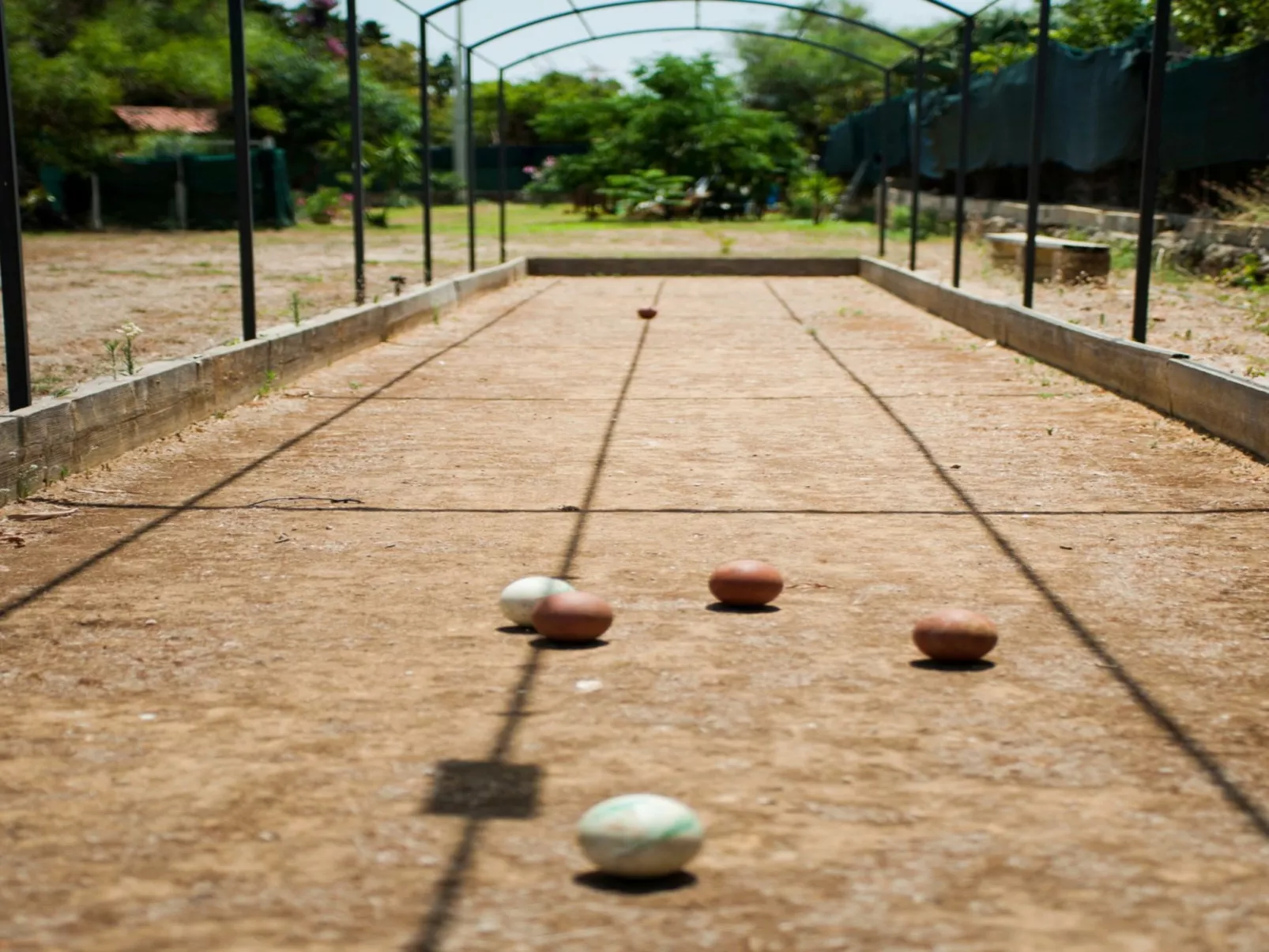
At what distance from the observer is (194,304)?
58.7 ft

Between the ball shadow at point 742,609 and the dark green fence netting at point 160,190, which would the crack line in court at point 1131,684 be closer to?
the ball shadow at point 742,609

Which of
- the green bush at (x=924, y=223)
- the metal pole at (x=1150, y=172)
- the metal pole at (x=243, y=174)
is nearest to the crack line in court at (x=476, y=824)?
the metal pole at (x=243, y=174)

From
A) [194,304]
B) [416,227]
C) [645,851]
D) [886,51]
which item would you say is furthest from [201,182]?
[886,51]

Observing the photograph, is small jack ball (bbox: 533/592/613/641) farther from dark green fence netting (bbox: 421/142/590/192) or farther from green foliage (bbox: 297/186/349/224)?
dark green fence netting (bbox: 421/142/590/192)

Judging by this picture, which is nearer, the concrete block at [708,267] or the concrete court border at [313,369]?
the concrete court border at [313,369]

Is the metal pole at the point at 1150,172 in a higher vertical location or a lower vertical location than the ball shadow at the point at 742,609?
higher

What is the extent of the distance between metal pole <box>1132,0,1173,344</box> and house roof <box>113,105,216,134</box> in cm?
3642

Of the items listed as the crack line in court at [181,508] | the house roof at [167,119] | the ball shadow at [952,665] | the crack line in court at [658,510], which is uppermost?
the house roof at [167,119]

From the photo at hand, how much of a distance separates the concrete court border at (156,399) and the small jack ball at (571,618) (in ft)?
10.7

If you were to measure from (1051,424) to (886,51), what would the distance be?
74502 millimetres

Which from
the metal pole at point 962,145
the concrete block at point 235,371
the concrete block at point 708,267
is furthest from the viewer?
the concrete block at point 708,267

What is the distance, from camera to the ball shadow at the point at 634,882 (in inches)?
124

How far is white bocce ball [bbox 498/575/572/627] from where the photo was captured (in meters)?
5.04

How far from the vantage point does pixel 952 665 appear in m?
4.71
